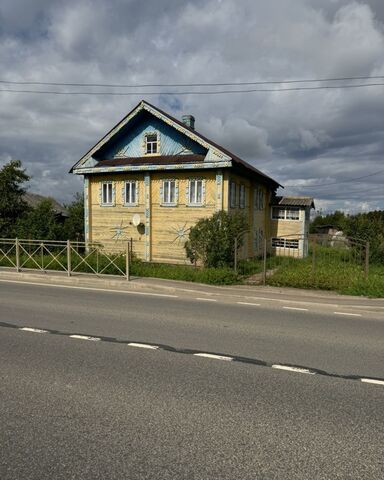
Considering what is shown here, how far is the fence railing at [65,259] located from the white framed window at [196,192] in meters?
4.45

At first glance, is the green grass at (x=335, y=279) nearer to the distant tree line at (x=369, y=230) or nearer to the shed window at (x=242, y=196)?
the distant tree line at (x=369, y=230)

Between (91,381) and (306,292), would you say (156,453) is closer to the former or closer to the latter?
(91,381)

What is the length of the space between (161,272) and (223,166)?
229 inches

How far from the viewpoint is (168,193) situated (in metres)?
18.2

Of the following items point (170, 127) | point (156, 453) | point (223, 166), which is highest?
point (170, 127)

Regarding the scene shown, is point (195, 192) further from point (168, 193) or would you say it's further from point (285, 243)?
point (285, 243)

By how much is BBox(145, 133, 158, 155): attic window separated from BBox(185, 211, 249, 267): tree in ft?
22.0

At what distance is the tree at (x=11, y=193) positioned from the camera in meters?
26.4

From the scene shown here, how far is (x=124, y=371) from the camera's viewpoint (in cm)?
457

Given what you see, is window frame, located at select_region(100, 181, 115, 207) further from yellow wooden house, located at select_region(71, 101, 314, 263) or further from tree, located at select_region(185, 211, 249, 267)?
tree, located at select_region(185, 211, 249, 267)

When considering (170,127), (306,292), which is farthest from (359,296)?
(170,127)

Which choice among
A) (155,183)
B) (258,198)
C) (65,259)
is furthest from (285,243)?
(65,259)

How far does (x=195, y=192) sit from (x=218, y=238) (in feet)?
16.8

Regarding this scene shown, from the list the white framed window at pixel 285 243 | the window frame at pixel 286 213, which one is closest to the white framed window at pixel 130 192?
the white framed window at pixel 285 243
